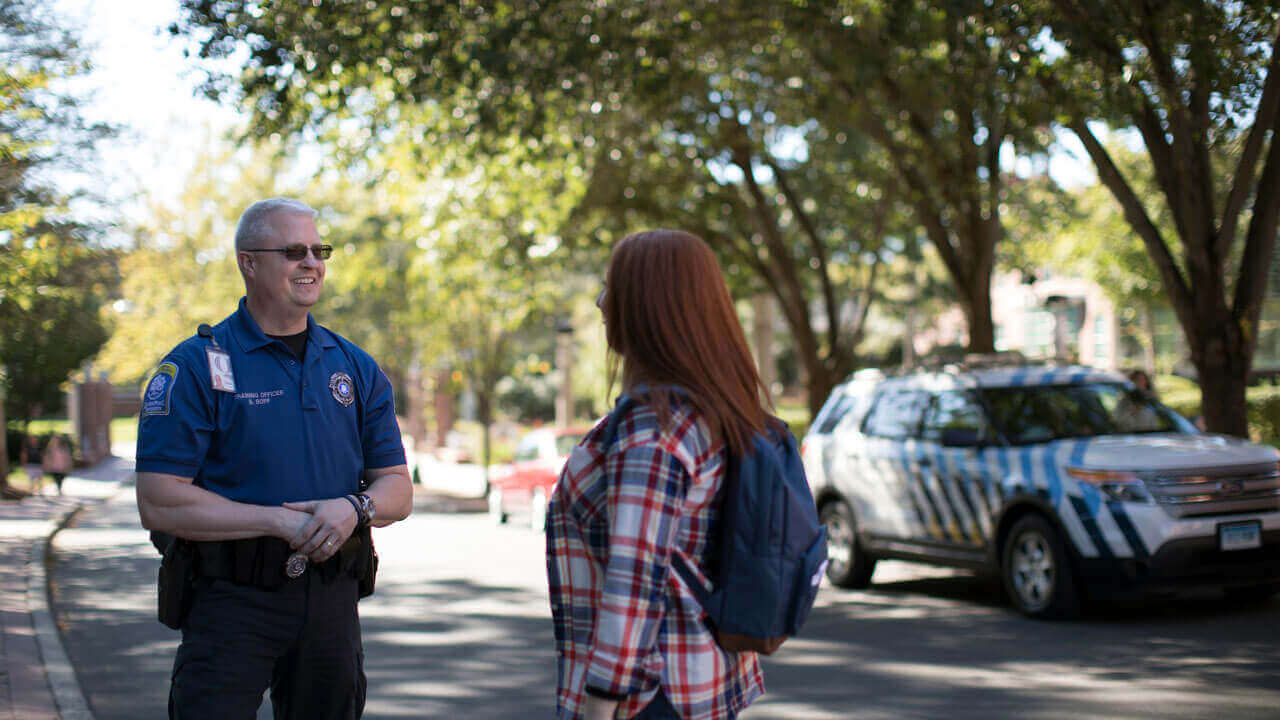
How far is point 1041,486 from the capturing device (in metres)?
9.38

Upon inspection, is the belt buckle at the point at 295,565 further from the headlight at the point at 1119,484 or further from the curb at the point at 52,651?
the headlight at the point at 1119,484

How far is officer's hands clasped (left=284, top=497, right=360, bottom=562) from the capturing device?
336 cm

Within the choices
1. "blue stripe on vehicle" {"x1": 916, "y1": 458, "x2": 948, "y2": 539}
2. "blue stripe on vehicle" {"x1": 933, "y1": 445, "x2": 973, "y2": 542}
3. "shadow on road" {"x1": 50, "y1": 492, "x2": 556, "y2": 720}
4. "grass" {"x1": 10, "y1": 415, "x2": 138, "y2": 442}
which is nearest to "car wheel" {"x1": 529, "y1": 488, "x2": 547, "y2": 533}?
"shadow on road" {"x1": 50, "y1": 492, "x2": 556, "y2": 720}

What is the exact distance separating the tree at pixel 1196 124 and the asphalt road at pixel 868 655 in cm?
272

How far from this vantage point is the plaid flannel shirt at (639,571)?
248cm

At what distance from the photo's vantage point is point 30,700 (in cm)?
690

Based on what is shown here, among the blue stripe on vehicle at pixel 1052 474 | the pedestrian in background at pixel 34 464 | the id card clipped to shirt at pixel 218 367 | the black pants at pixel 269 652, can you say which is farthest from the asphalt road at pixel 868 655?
the pedestrian in background at pixel 34 464

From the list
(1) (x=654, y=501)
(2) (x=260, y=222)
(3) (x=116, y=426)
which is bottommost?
(3) (x=116, y=426)

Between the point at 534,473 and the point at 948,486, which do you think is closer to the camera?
the point at 948,486

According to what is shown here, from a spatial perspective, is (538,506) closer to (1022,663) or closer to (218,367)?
(1022,663)

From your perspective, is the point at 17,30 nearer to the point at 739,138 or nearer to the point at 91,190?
the point at 91,190

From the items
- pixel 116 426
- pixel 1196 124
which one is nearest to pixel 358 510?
pixel 1196 124

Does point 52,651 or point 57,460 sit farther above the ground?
point 57,460

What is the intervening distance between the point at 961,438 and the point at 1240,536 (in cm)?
203
